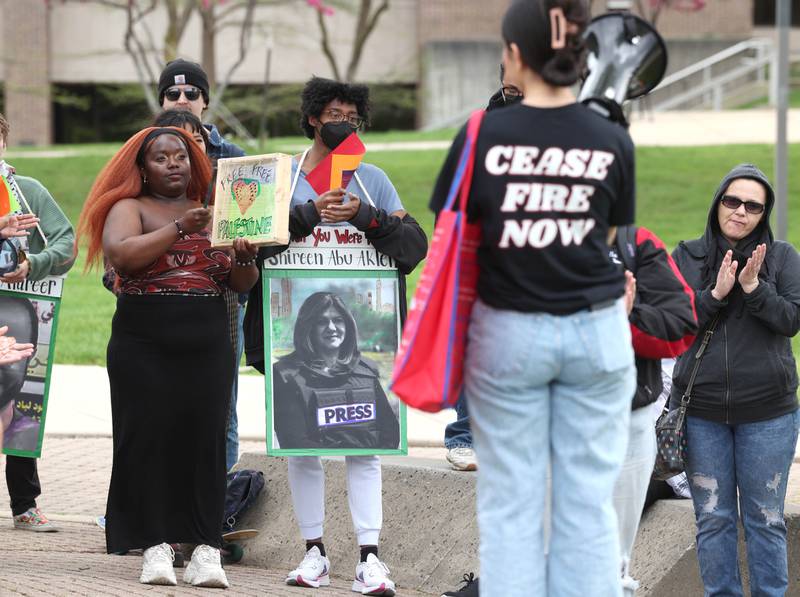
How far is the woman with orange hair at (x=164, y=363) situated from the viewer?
5613mm

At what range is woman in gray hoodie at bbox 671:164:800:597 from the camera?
541 cm

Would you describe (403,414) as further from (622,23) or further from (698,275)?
(622,23)

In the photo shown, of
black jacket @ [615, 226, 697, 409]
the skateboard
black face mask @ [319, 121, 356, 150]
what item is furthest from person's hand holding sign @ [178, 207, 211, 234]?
the skateboard

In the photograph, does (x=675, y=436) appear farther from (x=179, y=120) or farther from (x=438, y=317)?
(x=179, y=120)

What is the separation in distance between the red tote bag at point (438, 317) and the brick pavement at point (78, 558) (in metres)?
1.97

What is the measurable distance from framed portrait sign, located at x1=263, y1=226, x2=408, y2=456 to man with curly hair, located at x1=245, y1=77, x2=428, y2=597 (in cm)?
7

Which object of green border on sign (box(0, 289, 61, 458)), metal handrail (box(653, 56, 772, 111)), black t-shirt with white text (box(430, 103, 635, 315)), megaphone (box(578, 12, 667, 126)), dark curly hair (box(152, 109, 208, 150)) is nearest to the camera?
black t-shirt with white text (box(430, 103, 635, 315))

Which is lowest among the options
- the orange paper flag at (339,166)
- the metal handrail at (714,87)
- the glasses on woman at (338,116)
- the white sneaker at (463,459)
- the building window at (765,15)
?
the white sneaker at (463,459)

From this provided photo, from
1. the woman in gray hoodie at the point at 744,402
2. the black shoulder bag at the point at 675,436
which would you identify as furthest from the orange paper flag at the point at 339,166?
the black shoulder bag at the point at 675,436

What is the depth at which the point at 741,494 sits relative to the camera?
5.50 metres

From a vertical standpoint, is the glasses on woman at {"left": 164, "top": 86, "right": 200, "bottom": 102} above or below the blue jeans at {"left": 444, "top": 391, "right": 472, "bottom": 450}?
above

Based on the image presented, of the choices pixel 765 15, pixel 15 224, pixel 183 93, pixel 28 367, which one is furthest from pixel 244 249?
pixel 765 15

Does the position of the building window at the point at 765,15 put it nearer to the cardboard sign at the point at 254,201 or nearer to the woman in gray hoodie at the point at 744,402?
the woman in gray hoodie at the point at 744,402

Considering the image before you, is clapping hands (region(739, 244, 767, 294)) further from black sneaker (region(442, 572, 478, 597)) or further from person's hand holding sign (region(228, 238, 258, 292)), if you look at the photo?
person's hand holding sign (region(228, 238, 258, 292))
